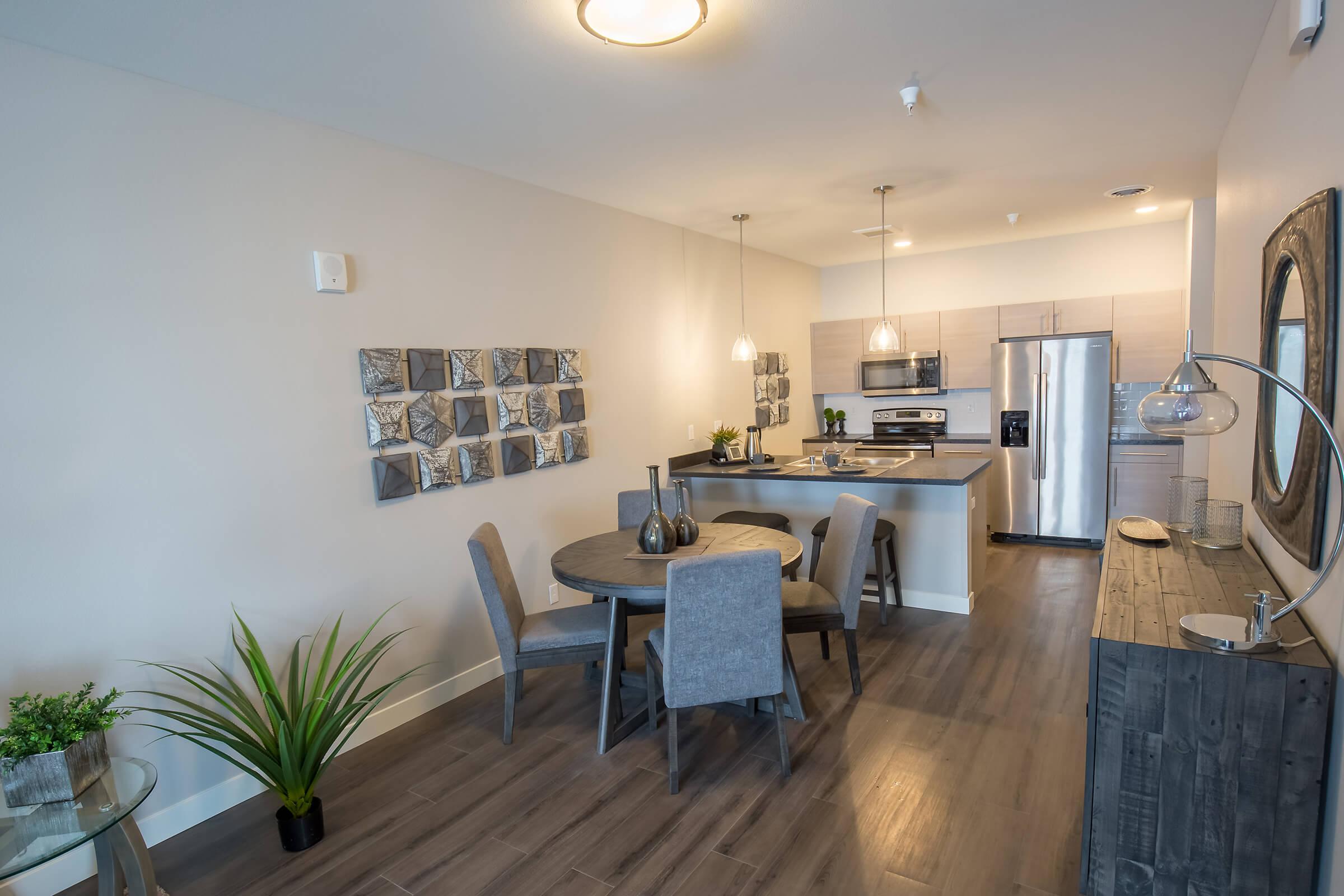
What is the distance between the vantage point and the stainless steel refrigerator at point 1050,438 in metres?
5.32

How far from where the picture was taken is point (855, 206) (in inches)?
174

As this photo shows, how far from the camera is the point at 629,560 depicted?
9.44 feet

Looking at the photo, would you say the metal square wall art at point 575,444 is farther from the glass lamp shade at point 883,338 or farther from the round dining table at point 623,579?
the glass lamp shade at point 883,338

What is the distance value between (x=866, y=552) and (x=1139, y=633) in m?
1.25

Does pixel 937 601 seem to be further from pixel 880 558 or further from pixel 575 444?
pixel 575 444

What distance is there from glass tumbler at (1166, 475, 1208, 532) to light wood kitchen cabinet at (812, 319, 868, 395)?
389 centimetres

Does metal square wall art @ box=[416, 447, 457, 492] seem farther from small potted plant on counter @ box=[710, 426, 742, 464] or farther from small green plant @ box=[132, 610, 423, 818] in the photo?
small potted plant on counter @ box=[710, 426, 742, 464]

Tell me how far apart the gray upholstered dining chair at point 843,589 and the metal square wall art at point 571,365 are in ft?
5.22

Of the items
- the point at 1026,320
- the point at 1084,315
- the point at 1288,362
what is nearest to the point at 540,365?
the point at 1288,362

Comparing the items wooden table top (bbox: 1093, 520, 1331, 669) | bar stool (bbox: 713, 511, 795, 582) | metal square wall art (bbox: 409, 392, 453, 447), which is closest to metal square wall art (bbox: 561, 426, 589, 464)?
metal square wall art (bbox: 409, 392, 453, 447)

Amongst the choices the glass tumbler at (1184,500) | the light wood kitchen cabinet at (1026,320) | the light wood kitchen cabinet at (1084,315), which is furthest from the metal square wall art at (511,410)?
the light wood kitchen cabinet at (1084,315)

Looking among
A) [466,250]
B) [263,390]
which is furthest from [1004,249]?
[263,390]

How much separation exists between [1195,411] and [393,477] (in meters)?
2.75

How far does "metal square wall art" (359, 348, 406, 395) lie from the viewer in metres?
2.89
